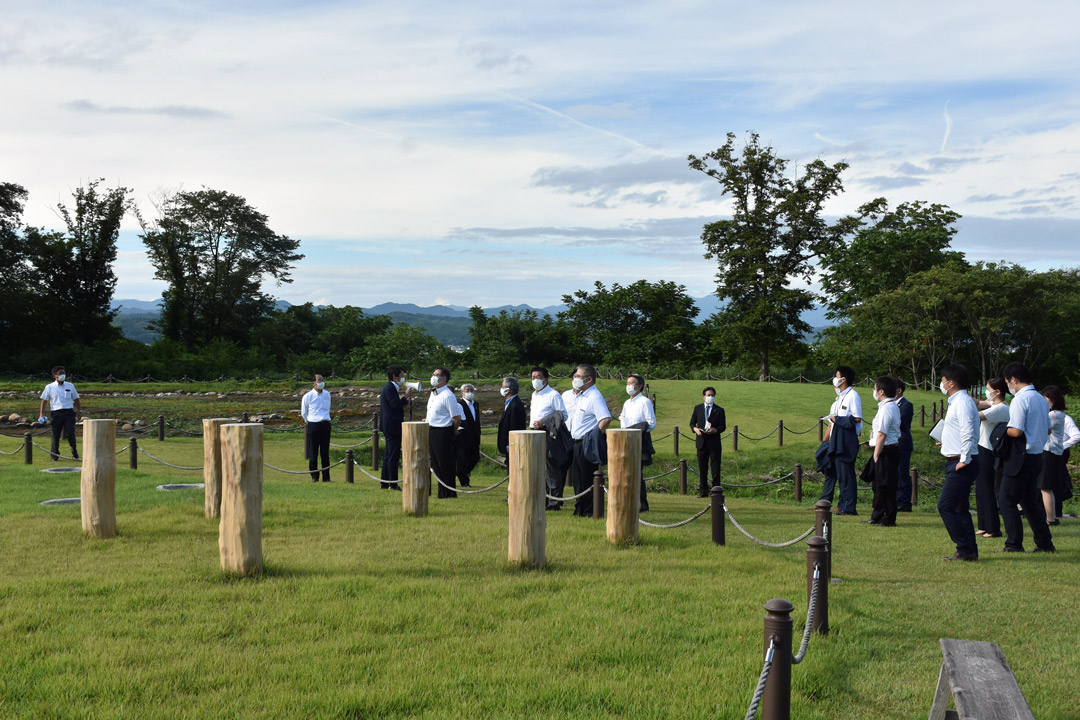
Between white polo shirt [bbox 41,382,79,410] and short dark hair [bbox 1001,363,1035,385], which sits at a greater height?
short dark hair [bbox 1001,363,1035,385]

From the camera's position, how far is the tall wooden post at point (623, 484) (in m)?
8.22

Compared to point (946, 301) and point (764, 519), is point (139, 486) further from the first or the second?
point (946, 301)

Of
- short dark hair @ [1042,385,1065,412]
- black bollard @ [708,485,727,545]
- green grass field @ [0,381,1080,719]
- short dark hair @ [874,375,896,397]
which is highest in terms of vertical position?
short dark hair @ [874,375,896,397]

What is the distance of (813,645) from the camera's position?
544cm

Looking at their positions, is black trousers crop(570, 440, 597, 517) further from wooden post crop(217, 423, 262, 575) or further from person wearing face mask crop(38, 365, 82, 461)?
person wearing face mask crop(38, 365, 82, 461)

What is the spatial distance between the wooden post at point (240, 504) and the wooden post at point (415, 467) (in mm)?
3222

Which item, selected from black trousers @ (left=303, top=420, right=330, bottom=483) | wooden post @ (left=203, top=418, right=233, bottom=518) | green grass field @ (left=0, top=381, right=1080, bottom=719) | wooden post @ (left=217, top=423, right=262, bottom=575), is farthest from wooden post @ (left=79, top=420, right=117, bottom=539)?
black trousers @ (left=303, top=420, right=330, bottom=483)

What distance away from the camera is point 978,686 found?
3.66 m

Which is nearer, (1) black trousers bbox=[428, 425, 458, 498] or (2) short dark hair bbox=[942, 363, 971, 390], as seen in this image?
(2) short dark hair bbox=[942, 363, 971, 390]

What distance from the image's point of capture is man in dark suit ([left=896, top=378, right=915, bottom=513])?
11.9 metres

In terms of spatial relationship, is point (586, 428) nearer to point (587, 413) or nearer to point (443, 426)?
point (587, 413)

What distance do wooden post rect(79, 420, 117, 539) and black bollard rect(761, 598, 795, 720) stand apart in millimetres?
7243

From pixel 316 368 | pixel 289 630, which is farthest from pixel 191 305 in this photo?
pixel 289 630

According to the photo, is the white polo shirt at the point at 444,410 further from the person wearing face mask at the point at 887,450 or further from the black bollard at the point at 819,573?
the black bollard at the point at 819,573
